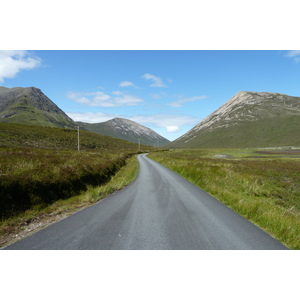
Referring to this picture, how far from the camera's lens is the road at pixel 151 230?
4.89 meters

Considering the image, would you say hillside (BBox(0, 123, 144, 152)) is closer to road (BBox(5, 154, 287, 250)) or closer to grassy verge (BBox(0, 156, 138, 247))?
grassy verge (BBox(0, 156, 138, 247))

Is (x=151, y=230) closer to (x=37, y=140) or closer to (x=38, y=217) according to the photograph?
(x=38, y=217)

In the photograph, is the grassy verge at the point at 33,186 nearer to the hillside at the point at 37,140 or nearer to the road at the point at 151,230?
the road at the point at 151,230

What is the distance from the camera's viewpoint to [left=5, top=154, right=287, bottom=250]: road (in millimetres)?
4895

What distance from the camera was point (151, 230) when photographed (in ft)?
19.0

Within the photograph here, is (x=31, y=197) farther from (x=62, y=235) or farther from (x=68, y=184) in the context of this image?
(x=62, y=235)

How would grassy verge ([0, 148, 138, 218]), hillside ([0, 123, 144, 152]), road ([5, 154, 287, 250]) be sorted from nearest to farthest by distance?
road ([5, 154, 287, 250])
grassy verge ([0, 148, 138, 218])
hillside ([0, 123, 144, 152])

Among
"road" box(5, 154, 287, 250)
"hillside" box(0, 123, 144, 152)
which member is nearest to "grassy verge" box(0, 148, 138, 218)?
"road" box(5, 154, 287, 250)

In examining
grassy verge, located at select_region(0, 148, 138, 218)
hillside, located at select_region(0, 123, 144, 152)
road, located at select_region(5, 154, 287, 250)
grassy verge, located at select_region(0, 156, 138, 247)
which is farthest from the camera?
hillside, located at select_region(0, 123, 144, 152)

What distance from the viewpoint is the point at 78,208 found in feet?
27.1

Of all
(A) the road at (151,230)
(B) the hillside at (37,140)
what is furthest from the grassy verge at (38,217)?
(B) the hillside at (37,140)

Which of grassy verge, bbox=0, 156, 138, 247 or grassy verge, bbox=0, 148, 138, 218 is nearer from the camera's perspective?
grassy verge, bbox=0, 156, 138, 247
